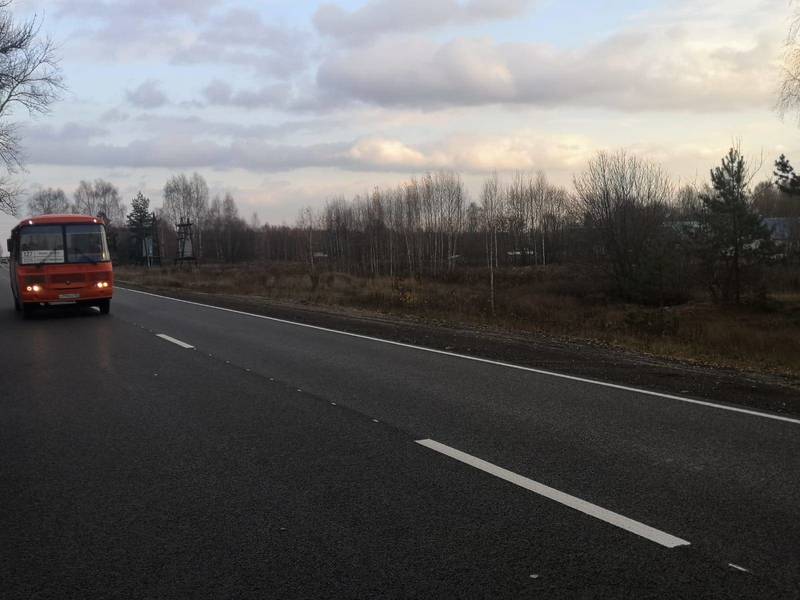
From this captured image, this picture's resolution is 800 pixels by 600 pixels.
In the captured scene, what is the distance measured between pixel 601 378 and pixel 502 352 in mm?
2747

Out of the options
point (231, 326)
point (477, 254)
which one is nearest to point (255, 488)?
point (231, 326)

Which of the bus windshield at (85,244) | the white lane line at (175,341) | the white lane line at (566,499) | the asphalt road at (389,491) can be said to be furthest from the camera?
the bus windshield at (85,244)

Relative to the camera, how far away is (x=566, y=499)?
15.2ft

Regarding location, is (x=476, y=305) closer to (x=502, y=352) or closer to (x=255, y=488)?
(x=502, y=352)

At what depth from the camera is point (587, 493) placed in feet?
15.6

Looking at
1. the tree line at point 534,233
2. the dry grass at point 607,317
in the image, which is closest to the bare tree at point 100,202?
the tree line at point 534,233

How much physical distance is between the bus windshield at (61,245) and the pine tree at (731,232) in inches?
1237

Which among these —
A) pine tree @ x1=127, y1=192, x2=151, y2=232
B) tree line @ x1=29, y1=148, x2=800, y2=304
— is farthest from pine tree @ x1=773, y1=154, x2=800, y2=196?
pine tree @ x1=127, y1=192, x2=151, y2=232

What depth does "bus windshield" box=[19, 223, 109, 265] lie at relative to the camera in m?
18.7

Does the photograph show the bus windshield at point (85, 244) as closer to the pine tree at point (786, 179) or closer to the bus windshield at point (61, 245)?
the bus windshield at point (61, 245)

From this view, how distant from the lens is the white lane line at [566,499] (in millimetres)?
3998

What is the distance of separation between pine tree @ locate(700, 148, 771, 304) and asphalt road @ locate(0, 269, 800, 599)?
32.5 metres

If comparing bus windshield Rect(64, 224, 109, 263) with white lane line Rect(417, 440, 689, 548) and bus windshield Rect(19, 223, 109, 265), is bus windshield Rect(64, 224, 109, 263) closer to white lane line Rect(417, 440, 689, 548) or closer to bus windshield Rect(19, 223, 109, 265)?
bus windshield Rect(19, 223, 109, 265)

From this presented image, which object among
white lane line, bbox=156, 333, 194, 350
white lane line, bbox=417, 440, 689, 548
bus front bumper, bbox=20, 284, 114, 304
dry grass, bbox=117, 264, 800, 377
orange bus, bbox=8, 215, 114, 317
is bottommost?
dry grass, bbox=117, 264, 800, 377
